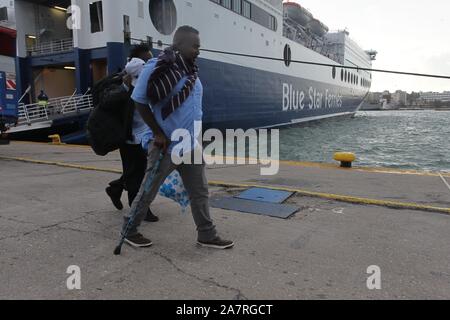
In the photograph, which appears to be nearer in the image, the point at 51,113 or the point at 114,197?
the point at 114,197

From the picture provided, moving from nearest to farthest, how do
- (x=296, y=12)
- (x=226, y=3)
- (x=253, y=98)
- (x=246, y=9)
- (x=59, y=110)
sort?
(x=59, y=110), (x=226, y=3), (x=246, y=9), (x=253, y=98), (x=296, y=12)

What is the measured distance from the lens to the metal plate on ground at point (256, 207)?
401 centimetres

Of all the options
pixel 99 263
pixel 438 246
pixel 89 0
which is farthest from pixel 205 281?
pixel 89 0

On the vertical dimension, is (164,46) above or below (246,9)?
below

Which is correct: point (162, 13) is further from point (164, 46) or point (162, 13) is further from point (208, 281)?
point (208, 281)

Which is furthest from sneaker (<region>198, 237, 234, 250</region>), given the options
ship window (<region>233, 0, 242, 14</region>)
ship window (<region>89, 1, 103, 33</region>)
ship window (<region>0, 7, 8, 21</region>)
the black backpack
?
ship window (<region>233, 0, 242, 14</region>)

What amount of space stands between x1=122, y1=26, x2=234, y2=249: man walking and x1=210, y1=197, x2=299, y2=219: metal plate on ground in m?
1.12

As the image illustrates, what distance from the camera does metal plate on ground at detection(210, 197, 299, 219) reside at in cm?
401

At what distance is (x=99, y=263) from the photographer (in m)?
2.68

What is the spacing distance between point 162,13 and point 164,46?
141cm

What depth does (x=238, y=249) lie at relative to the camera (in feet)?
9.87

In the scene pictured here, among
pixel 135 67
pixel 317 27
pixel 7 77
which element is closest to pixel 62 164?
pixel 7 77
